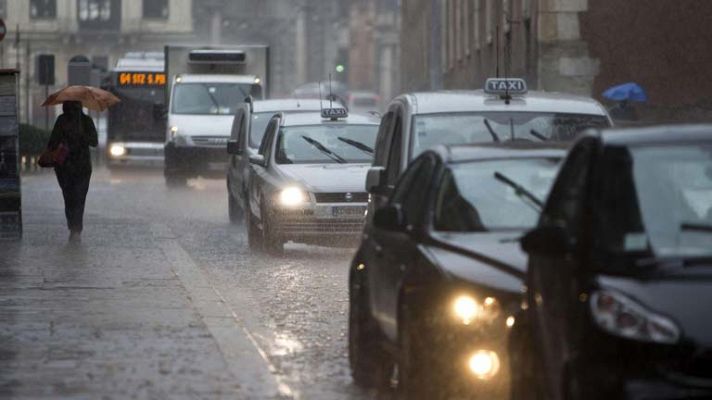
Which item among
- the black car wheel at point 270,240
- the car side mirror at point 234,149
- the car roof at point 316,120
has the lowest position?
the black car wheel at point 270,240

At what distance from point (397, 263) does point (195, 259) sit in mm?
11394

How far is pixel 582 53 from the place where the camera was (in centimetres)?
3681

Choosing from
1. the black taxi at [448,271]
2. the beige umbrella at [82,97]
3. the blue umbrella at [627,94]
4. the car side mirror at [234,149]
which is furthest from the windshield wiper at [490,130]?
the blue umbrella at [627,94]

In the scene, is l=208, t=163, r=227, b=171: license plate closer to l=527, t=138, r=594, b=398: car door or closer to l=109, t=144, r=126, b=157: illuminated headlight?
l=109, t=144, r=126, b=157: illuminated headlight

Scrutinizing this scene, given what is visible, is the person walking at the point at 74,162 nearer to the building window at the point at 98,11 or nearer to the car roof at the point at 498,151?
the car roof at the point at 498,151

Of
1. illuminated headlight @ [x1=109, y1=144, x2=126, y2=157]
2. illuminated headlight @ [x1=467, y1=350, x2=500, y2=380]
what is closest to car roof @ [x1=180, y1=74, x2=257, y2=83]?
illuminated headlight @ [x1=109, y1=144, x2=126, y2=157]

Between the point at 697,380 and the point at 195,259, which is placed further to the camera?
the point at 195,259

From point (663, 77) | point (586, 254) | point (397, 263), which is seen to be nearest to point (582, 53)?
point (663, 77)

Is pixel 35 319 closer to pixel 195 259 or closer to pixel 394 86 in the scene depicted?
pixel 195 259

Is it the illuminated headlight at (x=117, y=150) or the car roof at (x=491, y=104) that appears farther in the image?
the illuminated headlight at (x=117, y=150)

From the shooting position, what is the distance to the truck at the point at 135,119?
50.2 m

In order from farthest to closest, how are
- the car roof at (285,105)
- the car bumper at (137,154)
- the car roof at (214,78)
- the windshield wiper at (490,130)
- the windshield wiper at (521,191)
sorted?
the car bumper at (137,154) → the car roof at (214,78) → the car roof at (285,105) → the windshield wiper at (490,130) → the windshield wiper at (521,191)

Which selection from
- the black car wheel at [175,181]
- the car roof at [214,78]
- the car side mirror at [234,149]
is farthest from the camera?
the black car wheel at [175,181]

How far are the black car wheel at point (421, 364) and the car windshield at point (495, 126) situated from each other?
4656mm
